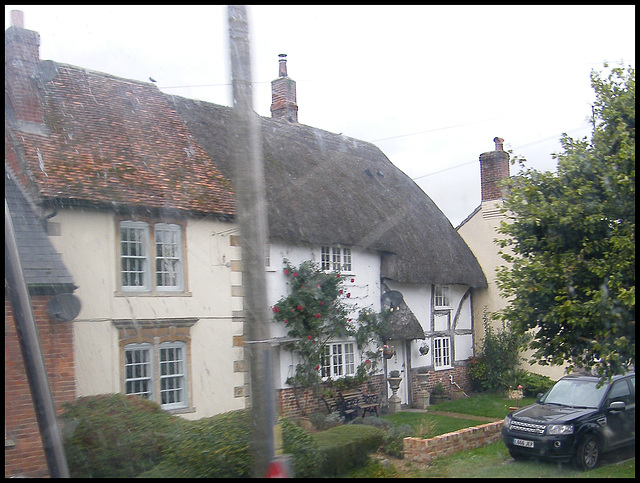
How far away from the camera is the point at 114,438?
8859 millimetres

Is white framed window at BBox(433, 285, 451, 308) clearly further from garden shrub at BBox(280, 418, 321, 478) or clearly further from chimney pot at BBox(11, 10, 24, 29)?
chimney pot at BBox(11, 10, 24, 29)

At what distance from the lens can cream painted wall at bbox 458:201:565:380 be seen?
2220 cm

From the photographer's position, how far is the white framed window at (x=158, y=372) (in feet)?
39.7


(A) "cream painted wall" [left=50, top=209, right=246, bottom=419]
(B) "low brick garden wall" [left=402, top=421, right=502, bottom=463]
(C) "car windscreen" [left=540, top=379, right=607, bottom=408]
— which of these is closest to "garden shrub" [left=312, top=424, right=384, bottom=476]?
(B) "low brick garden wall" [left=402, top=421, right=502, bottom=463]

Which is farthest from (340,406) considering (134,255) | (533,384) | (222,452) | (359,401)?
(222,452)

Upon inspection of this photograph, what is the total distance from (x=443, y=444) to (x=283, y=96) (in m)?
14.6

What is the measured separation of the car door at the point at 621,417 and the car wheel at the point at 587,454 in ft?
1.10

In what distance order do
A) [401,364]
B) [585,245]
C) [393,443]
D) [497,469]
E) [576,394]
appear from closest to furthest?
[585,245]
[497,469]
[393,443]
[576,394]
[401,364]

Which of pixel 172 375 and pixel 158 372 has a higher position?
pixel 158 372

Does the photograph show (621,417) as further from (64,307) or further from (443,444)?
(64,307)

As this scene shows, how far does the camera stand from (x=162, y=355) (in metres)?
12.6

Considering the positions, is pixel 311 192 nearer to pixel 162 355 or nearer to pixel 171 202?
pixel 171 202

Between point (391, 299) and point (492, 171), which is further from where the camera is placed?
point (492, 171)

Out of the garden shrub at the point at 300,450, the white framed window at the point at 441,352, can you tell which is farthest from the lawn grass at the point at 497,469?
the white framed window at the point at 441,352
